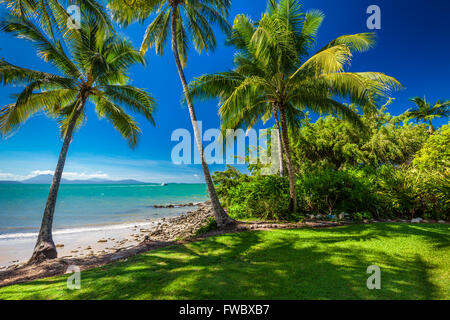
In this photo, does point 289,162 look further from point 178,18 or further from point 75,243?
point 75,243

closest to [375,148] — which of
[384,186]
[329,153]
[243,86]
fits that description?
[329,153]

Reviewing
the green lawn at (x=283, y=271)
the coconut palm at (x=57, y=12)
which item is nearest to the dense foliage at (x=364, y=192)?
the green lawn at (x=283, y=271)

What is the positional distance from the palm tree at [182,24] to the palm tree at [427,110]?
2852 centimetres

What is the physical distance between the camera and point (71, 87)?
285 inches

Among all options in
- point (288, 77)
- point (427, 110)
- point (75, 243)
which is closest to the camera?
point (288, 77)

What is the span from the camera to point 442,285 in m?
2.78

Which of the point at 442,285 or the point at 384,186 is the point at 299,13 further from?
the point at 442,285

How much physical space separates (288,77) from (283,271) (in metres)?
6.86

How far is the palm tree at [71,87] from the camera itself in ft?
21.1

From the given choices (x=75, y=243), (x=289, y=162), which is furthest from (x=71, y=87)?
(x=289, y=162)

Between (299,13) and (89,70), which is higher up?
(299,13)

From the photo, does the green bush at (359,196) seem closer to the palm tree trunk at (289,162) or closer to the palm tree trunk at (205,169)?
the palm tree trunk at (289,162)
